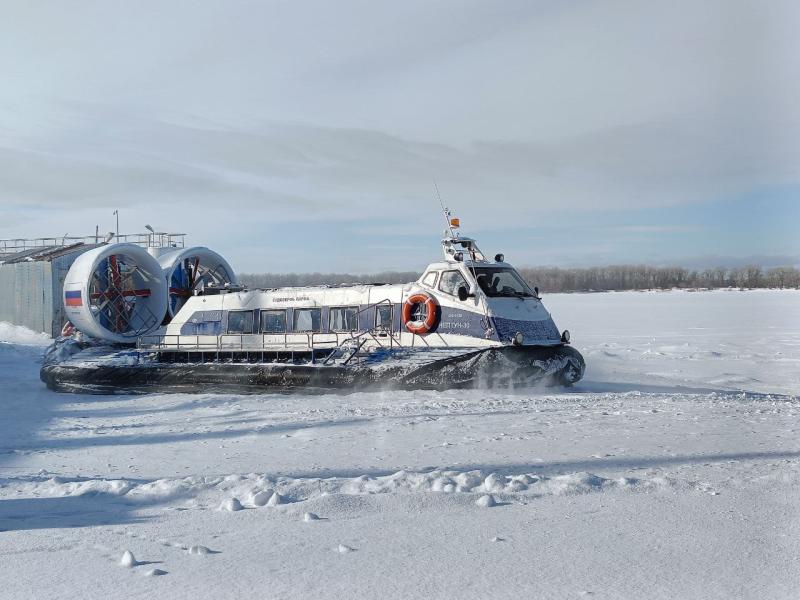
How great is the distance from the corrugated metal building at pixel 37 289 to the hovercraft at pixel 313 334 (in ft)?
24.7

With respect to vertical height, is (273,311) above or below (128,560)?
above

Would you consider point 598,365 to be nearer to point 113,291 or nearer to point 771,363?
point 771,363

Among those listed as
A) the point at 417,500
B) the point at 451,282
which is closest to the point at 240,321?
the point at 451,282

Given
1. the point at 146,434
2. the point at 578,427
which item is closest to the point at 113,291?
the point at 146,434

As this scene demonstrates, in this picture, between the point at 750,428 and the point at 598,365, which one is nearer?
the point at 750,428

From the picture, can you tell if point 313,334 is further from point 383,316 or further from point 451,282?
point 451,282

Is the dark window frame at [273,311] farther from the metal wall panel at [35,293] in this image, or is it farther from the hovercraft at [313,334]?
the metal wall panel at [35,293]

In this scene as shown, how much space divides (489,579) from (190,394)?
26.9 feet

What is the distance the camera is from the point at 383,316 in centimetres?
1011

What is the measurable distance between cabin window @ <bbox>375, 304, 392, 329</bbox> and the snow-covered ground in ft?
6.79

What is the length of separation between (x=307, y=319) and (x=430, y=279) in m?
2.22

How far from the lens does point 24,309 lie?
823 inches

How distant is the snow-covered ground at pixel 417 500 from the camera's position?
3.02 metres

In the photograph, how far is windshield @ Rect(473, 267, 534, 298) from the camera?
9.34 metres
